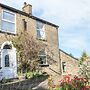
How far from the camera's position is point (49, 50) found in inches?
1095

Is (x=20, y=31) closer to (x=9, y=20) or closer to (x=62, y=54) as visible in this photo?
(x=9, y=20)

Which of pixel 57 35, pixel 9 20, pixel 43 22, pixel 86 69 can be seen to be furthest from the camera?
pixel 57 35

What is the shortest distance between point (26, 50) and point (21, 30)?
2181mm

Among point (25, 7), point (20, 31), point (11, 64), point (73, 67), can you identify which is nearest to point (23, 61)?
point (11, 64)

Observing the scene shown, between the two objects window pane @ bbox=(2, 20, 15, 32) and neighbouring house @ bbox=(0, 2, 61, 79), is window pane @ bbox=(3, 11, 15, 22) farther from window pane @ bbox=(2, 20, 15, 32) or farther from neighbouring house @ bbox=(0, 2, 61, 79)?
window pane @ bbox=(2, 20, 15, 32)

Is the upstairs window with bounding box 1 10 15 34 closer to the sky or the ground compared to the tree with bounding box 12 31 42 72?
closer to the sky

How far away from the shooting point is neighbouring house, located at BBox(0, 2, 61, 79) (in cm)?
2219

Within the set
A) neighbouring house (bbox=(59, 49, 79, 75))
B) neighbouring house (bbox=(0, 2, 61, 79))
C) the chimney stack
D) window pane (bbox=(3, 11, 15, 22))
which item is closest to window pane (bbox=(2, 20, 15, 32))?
neighbouring house (bbox=(0, 2, 61, 79))

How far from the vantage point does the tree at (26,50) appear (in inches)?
910

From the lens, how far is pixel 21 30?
79.5 feet

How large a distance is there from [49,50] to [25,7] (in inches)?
214

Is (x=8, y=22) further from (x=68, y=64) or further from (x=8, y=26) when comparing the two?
(x=68, y=64)

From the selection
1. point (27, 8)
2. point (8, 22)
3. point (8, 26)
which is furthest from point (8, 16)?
point (27, 8)

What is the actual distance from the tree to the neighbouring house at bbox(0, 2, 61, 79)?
480 millimetres
